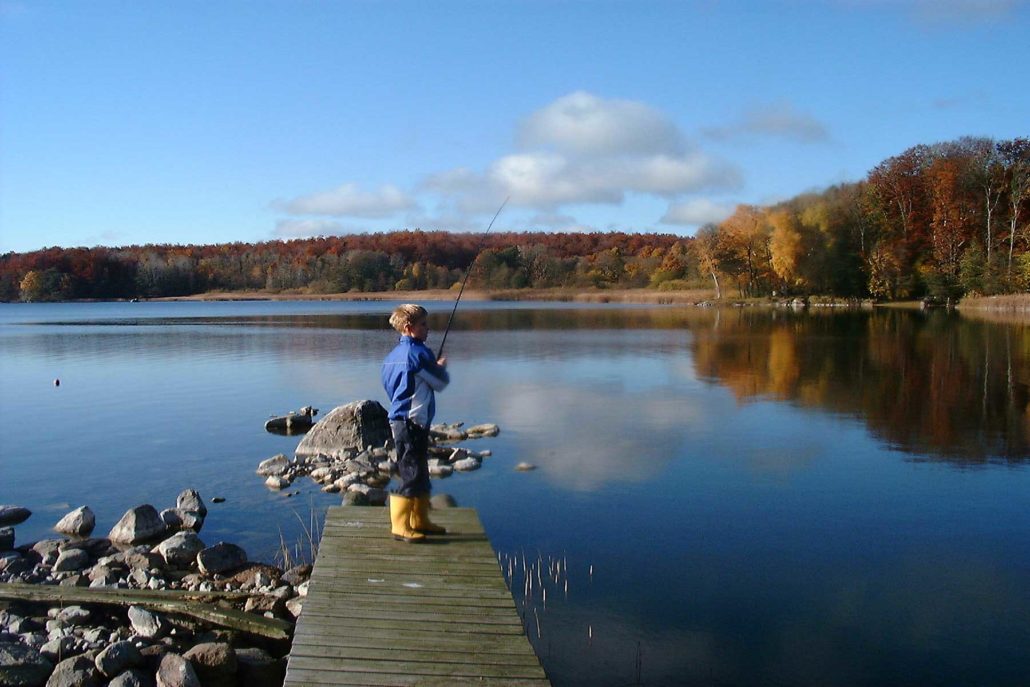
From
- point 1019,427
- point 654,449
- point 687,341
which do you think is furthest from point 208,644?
point 687,341

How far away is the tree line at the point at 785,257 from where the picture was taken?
59.2m

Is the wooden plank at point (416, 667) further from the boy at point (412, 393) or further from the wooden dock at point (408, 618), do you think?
the boy at point (412, 393)

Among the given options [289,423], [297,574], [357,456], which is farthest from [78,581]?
[289,423]

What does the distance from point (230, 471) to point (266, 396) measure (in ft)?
26.4

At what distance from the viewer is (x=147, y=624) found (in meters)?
6.44

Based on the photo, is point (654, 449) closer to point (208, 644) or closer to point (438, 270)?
point (208, 644)

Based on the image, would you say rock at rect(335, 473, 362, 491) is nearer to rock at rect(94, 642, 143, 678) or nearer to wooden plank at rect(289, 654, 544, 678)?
rock at rect(94, 642, 143, 678)

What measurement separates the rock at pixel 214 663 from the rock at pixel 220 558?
222 cm

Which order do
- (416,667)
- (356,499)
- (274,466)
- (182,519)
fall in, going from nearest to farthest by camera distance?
(416,667)
(182,519)
(356,499)
(274,466)

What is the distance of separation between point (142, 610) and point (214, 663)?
115 cm

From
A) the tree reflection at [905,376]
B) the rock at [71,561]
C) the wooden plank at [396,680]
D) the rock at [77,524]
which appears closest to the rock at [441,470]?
the rock at [77,524]

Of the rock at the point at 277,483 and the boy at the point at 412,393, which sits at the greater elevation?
the boy at the point at 412,393

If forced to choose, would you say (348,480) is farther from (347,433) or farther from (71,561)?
(71,561)

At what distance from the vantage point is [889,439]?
564 inches
